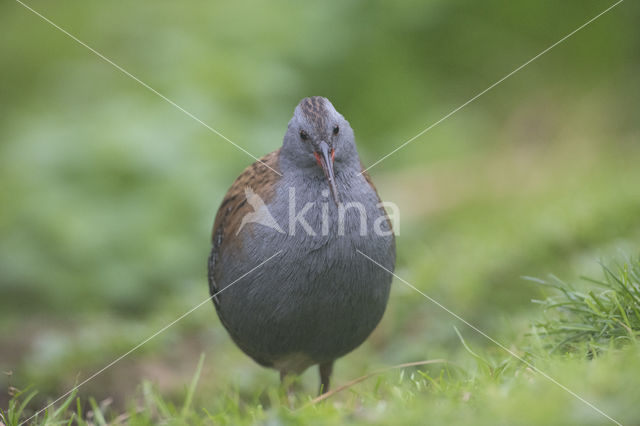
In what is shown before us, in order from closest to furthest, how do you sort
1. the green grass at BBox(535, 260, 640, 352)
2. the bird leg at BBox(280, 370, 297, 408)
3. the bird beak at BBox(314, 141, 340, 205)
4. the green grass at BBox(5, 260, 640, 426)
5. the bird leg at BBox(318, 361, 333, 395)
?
the green grass at BBox(5, 260, 640, 426), the green grass at BBox(535, 260, 640, 352), the bird leg at BBox(280, 370, 297, 408), the bird beak at BBox(314, 141, 340, 205), the bird leg at BBox(318, 361, 333, 395)

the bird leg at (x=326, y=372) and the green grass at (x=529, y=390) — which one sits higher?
the bird leg at (x=326, y=372)

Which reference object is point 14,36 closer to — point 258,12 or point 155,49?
point 155,49

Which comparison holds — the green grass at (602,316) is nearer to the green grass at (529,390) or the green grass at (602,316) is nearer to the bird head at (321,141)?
the green grass at (529,390)

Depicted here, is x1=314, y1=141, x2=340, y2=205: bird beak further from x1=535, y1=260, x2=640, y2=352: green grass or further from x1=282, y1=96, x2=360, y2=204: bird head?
x1=535, y1=260, x2=640, y2=352: green grass

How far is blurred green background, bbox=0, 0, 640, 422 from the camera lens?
6.00 m

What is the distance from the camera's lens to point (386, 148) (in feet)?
34.5

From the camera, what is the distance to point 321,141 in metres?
4.00

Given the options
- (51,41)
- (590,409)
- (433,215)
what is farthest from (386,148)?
(590,409)

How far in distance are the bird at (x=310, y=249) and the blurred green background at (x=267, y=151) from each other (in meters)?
0.55

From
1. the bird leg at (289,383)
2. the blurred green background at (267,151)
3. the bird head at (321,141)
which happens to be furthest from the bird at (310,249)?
the blurred green background at (267,151)

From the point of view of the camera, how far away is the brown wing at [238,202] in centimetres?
429

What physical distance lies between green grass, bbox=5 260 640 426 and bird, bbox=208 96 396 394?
1.39ft

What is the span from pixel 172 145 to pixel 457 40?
5074 mm

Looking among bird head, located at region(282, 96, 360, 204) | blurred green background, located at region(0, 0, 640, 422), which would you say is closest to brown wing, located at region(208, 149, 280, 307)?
bird head, located at region(282, 96, 360, 204)
